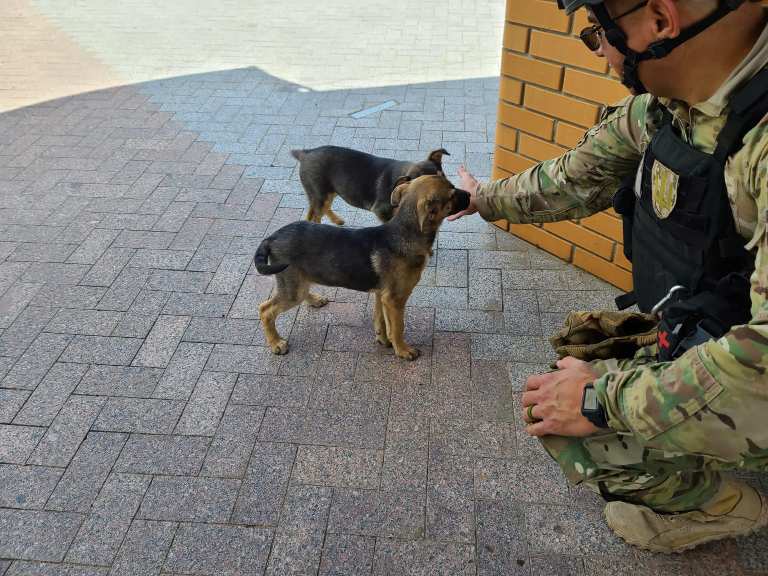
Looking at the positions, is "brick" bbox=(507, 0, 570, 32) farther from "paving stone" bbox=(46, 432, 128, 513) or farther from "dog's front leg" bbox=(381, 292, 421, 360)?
"paving stone" bbox=(46, 432, 128, 513)

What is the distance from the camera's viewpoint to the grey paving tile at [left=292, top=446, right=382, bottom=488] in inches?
118

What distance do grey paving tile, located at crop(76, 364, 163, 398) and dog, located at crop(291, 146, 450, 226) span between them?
2.07 metres

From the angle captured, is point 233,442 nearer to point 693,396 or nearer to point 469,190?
point 469,190

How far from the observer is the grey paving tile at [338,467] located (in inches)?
118

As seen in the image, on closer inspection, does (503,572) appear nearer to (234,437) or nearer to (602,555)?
(602,555)

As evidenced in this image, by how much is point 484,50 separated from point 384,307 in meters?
7.37

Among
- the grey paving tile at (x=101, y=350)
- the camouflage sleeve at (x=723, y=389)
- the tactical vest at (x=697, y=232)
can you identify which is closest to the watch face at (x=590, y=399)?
the camouflage sleeve at (x=723, y=389)

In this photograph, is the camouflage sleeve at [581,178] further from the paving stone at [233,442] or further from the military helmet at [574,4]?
the paving stone at [233,442]

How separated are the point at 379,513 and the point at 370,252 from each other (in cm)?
157

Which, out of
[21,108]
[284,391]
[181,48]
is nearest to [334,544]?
[284,391]

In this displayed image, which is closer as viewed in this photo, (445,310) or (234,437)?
(234,437)

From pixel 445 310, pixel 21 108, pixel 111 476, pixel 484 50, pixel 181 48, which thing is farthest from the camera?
pixel 181 48

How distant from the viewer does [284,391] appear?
3541 millimetres

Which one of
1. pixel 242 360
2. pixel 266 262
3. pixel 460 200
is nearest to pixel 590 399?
pixel 460 200
